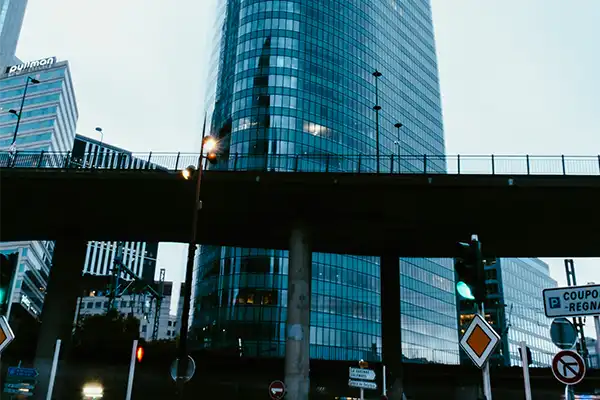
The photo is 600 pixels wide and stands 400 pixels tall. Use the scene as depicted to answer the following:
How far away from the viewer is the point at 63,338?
40.4m

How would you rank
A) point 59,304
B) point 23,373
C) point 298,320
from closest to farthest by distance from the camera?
point 23,373 < point 298,320 < point 59,304

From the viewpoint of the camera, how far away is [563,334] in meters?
8.75

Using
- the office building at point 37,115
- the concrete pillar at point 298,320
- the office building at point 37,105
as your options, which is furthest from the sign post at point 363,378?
the office building at point 37,105

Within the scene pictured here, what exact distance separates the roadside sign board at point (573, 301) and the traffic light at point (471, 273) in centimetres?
125

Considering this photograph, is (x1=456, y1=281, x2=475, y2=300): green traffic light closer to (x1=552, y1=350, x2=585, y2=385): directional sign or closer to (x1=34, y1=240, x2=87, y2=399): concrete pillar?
(x1=552, y1=350, x2=585, y2=385): directional sign

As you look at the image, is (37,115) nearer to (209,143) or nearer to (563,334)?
(209,143)

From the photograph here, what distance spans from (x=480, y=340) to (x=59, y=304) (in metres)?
38.6

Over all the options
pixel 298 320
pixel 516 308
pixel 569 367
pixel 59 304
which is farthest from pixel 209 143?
pixel 516 308

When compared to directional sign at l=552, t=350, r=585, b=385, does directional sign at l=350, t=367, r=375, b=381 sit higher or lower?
higher

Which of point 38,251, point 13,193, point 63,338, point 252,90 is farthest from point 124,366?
point 38,251

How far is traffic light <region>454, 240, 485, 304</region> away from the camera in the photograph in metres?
8.27

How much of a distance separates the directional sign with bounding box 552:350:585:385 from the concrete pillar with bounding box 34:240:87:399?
3898 cm

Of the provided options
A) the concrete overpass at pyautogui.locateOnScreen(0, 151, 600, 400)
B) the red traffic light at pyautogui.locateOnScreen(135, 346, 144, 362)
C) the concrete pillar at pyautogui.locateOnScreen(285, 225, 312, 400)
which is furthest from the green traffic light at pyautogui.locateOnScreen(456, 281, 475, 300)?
the concrete pillar at pyautogui.locateOnScreen(285, 225, 312, 400)

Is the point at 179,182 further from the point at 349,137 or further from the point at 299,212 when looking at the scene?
the point at 349,137
